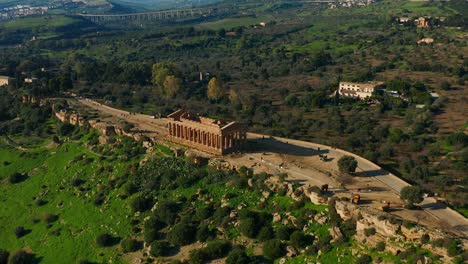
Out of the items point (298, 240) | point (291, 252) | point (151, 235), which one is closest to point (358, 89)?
point (298, 240)

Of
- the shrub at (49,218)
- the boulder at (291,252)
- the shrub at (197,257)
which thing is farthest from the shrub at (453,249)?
the shrub at (49,218)

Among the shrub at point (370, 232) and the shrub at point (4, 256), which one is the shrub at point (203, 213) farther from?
the shrub at point (4, 256)

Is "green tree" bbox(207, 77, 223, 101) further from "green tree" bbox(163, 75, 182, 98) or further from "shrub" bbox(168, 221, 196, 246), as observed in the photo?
"shrub" bbox(168, 221, 196, 246)

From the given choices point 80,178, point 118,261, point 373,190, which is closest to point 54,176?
point 80,178

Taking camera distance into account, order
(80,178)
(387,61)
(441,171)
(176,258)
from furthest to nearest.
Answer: (387,61) → (80,178) → (441,171) → (176,258)

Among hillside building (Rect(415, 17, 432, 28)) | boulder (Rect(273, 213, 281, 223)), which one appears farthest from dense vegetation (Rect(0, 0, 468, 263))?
hillside building (Rect(415, 17, 432, 28))

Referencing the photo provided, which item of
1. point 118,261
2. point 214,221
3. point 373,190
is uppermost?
point 373,190

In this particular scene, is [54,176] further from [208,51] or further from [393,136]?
[208,51]
